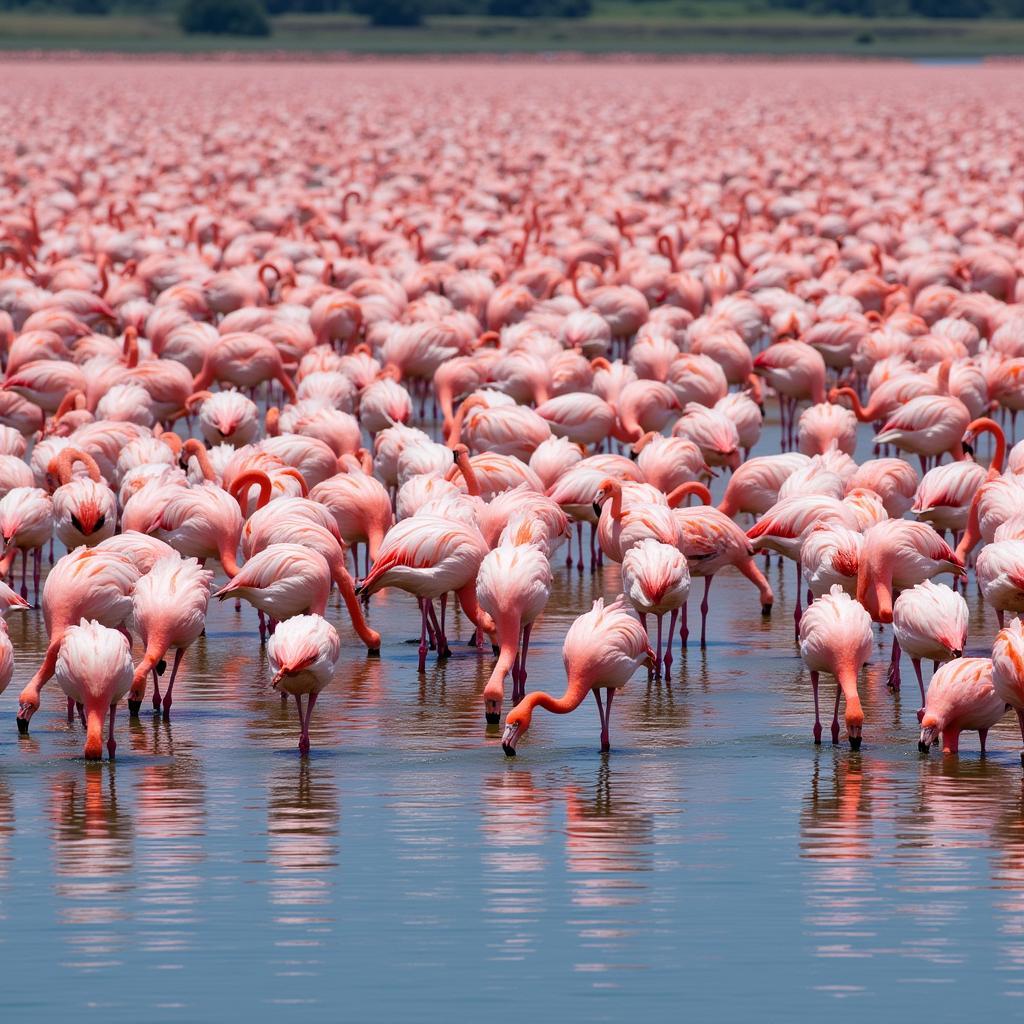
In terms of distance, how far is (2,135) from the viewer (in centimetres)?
5509

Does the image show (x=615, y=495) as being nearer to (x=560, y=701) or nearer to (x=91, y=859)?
(x=560, y=701)

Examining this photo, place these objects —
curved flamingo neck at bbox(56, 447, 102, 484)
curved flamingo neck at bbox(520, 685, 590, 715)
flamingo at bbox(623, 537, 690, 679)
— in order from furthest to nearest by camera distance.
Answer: curved flamingo neck at bbox(56, 447, 102, 484), flamingo at bbox(623, 537, 690, 679), curved flamingo neck at bbox(520, 685, 590, 715)

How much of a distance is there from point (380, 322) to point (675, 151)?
101ft

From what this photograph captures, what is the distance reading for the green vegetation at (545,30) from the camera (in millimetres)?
112625

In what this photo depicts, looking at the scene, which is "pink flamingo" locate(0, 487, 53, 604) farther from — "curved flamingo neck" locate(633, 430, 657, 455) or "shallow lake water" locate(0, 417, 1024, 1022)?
"curved flamingo neck" locate(633, 430, 657, 455)

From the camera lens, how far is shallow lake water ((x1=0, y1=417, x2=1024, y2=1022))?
788cm

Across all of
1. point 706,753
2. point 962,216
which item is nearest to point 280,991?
point 706,753

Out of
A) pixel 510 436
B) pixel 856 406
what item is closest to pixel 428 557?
pixel 510 436

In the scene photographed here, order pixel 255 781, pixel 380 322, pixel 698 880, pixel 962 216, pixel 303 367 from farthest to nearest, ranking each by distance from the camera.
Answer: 1. pixel 962 216
2. pixel 380 322
3. pixel 303 367
4. pixel 255 781
5. pixel 698 880

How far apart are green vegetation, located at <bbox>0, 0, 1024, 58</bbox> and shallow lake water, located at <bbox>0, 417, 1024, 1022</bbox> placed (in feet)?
325

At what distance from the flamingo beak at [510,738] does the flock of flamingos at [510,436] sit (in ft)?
0.04

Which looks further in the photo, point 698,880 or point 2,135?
point 2,135

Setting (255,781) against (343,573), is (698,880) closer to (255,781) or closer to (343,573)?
(255,781)

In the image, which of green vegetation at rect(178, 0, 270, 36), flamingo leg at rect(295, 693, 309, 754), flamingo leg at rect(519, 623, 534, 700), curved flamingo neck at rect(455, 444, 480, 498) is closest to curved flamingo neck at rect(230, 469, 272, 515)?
curved flamingo neck at rect(455, 444, 480, 498)
